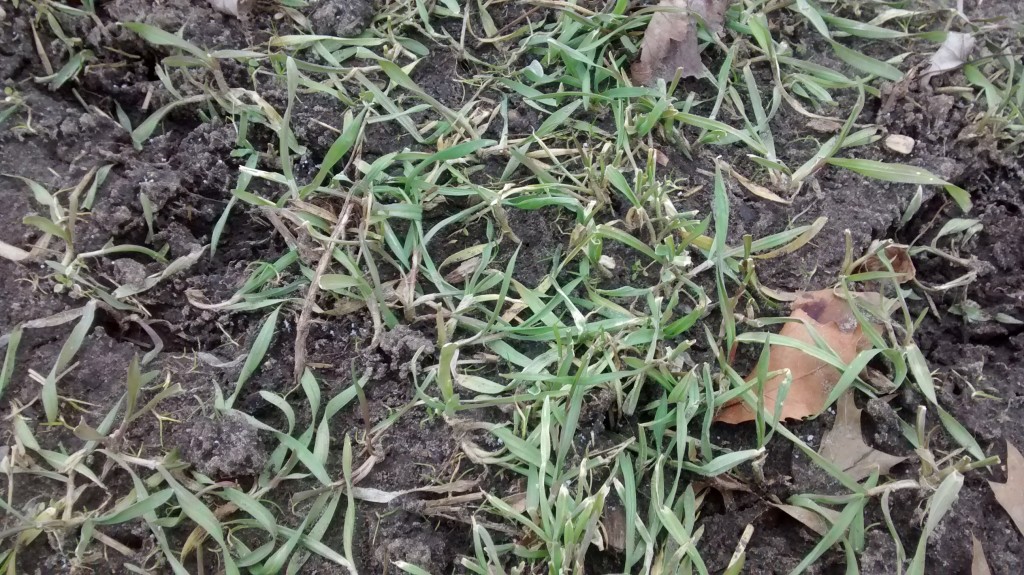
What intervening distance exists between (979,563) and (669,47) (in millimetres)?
1276

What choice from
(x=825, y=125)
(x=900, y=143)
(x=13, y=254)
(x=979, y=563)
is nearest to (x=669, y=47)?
(x=825, y=125)

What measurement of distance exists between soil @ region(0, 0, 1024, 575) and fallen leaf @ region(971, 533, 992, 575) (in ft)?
0.05

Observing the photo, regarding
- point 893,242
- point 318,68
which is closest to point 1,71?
point 318,68

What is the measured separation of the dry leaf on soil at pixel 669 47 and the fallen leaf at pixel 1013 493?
3.57ft

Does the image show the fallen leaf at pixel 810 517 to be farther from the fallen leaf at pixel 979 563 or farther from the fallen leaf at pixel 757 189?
the fallen leaf at pixel 757 189

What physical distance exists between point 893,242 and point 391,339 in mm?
1103

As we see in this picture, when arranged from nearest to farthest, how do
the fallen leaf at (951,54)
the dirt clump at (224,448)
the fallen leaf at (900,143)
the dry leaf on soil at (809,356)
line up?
the dirt clump at (224,448)
the dry leaf on soil at (809,356)
the fallen leaf at (900,143)
the fallen leaf at (951,54)

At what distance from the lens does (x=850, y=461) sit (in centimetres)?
123

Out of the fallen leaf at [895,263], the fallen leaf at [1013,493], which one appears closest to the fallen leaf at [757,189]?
the fallen leaf at [895,263]

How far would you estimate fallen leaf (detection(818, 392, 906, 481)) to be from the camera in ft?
4.00

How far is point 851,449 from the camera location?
1.24 m

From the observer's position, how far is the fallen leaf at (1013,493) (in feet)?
3.99

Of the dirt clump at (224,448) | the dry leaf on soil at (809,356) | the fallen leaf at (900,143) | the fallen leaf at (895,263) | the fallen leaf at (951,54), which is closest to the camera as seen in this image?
the dirt clump at (224,448)

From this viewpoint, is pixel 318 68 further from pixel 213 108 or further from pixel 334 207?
pixel 334 207
